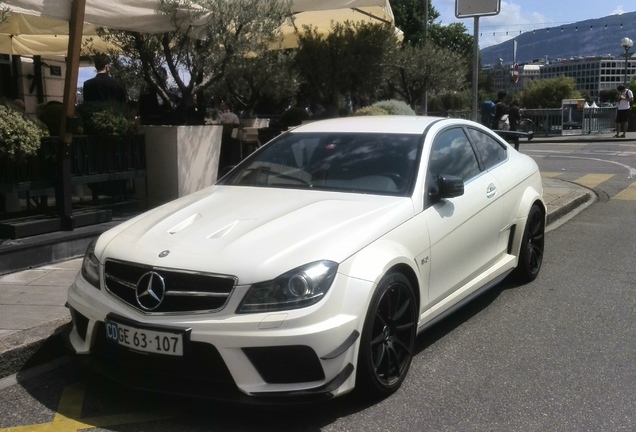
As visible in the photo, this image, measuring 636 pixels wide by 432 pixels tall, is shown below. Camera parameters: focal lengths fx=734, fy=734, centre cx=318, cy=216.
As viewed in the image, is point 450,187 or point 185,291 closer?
point 185,291

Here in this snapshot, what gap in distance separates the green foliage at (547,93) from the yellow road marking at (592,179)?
3701 centimetres

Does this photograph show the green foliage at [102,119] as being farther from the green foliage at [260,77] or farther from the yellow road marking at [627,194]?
the yellow road marking at [627,194]

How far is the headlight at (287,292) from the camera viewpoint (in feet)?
11.5

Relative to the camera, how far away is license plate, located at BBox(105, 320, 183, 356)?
3518 mm

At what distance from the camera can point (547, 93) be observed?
5088 cm

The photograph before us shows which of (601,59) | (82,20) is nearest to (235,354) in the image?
(82,20)

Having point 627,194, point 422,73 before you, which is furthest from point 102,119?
point 422,73

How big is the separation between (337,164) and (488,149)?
160cm

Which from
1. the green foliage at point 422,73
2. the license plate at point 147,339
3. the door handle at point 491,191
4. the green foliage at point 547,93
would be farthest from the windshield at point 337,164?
the green foliage at point 547,93

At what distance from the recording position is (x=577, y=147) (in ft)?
72.6

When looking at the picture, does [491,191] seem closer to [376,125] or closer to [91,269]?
[376,125]

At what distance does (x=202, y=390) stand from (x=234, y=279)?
0.55m

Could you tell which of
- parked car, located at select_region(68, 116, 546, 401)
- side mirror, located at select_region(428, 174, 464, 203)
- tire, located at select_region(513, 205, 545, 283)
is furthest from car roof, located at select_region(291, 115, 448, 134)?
tire, located at select_region(513, 205, 545, 283)

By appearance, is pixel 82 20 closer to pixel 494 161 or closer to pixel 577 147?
pixel 494 161
